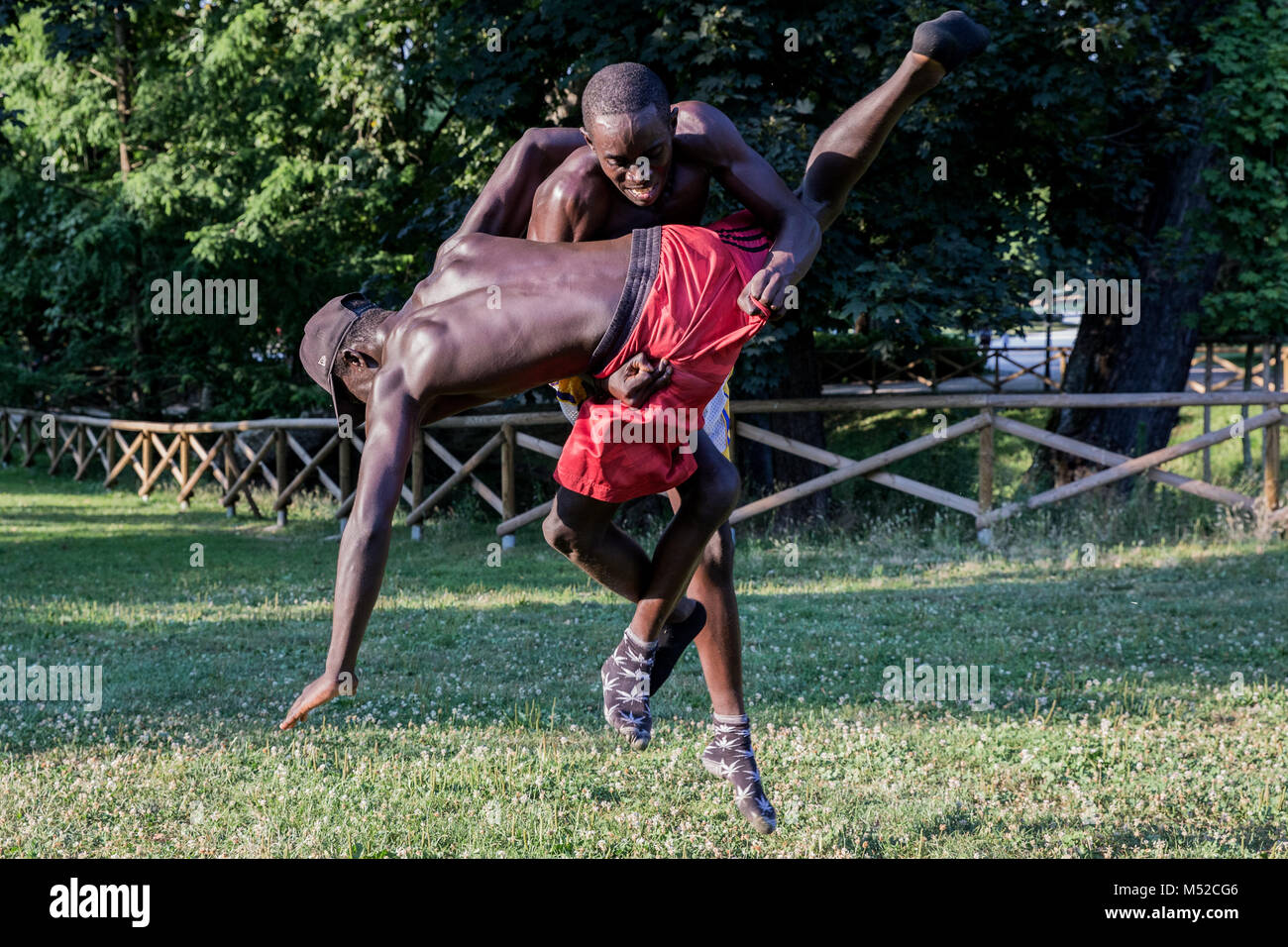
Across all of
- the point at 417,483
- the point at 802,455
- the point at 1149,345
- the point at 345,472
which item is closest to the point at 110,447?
the point at 345,472

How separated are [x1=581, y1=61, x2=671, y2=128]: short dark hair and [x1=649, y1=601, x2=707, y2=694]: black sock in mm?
1736

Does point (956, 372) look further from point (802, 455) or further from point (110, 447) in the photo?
point (110, 447)

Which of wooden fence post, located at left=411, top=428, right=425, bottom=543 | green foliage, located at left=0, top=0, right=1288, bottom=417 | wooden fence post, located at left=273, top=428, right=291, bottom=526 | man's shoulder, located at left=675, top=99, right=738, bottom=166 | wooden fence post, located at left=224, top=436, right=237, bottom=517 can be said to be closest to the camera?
man's shoulder, located at left=675, top=99, right=738, bottom=166

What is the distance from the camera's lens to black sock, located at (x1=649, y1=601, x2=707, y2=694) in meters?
4.45

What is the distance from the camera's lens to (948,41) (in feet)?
12.1

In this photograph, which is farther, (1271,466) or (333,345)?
(1271,466)

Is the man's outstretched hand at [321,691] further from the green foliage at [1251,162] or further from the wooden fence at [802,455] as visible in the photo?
the green foliage at [1251,162]

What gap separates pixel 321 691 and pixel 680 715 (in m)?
3.48

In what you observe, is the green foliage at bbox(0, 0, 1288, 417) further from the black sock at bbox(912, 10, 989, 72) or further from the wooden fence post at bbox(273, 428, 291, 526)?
the black sock at bbox(912, 10, 989, 72)

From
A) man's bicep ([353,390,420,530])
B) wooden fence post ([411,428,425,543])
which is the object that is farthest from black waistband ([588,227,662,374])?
wooden fence post ([411,428,425,543])

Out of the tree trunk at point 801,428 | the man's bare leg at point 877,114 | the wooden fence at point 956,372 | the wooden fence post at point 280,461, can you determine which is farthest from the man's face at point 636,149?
the wooden fence at point 956,372

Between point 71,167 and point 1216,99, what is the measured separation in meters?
18.2

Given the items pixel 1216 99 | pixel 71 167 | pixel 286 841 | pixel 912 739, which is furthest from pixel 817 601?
pixel 71 167

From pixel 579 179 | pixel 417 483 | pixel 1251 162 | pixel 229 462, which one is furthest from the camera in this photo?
pixel 229 462
